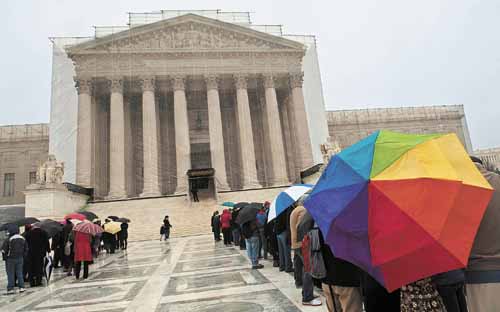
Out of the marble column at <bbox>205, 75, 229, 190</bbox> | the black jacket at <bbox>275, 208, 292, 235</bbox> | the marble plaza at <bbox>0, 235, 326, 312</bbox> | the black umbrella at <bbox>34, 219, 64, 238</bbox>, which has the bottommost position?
the marble plaza at <bbox>0, 235, 326, 312</bbox>

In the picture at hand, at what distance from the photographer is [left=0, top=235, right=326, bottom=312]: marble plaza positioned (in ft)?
17.4

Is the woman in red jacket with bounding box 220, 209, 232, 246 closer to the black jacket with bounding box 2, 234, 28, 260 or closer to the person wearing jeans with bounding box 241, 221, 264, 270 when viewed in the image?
the person wearing jeans with bounding box 241, 221, 264, 270

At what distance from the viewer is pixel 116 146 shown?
1169 inches

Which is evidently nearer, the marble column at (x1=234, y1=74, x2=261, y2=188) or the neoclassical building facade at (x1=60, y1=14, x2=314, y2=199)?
the neoclassical building facade at (x1=60, y1=14, x2=314, y2=199)

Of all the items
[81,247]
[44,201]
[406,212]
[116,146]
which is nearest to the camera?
[406,212]

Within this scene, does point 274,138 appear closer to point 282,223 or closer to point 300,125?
point 300,125

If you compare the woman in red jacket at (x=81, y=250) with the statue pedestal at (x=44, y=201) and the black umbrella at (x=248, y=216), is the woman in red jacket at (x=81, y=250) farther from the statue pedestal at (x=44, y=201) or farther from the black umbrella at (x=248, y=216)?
the statue pedestal at (x=44, y=201)

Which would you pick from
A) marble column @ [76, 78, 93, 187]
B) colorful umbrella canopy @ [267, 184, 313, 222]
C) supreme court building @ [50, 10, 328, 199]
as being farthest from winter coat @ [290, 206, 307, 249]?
marble column @ [76, 78, 93, 187]

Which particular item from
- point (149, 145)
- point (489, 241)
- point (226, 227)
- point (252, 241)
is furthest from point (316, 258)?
point (149, 145)

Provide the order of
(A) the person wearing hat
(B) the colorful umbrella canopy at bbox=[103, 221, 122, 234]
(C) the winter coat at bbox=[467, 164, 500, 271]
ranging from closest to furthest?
(C) the winter coat at bbox=[467, 164, 500, 271] < (A) the person wearing hat < (B) the colorful umbrella canopy at bbox=[103, 221, 122, 234]

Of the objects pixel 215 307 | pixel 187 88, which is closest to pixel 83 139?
pixel 187 88

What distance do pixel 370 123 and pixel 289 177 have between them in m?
19.4

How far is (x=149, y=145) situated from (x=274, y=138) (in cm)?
1143

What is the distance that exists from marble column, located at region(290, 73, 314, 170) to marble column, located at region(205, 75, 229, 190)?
24.3ft
